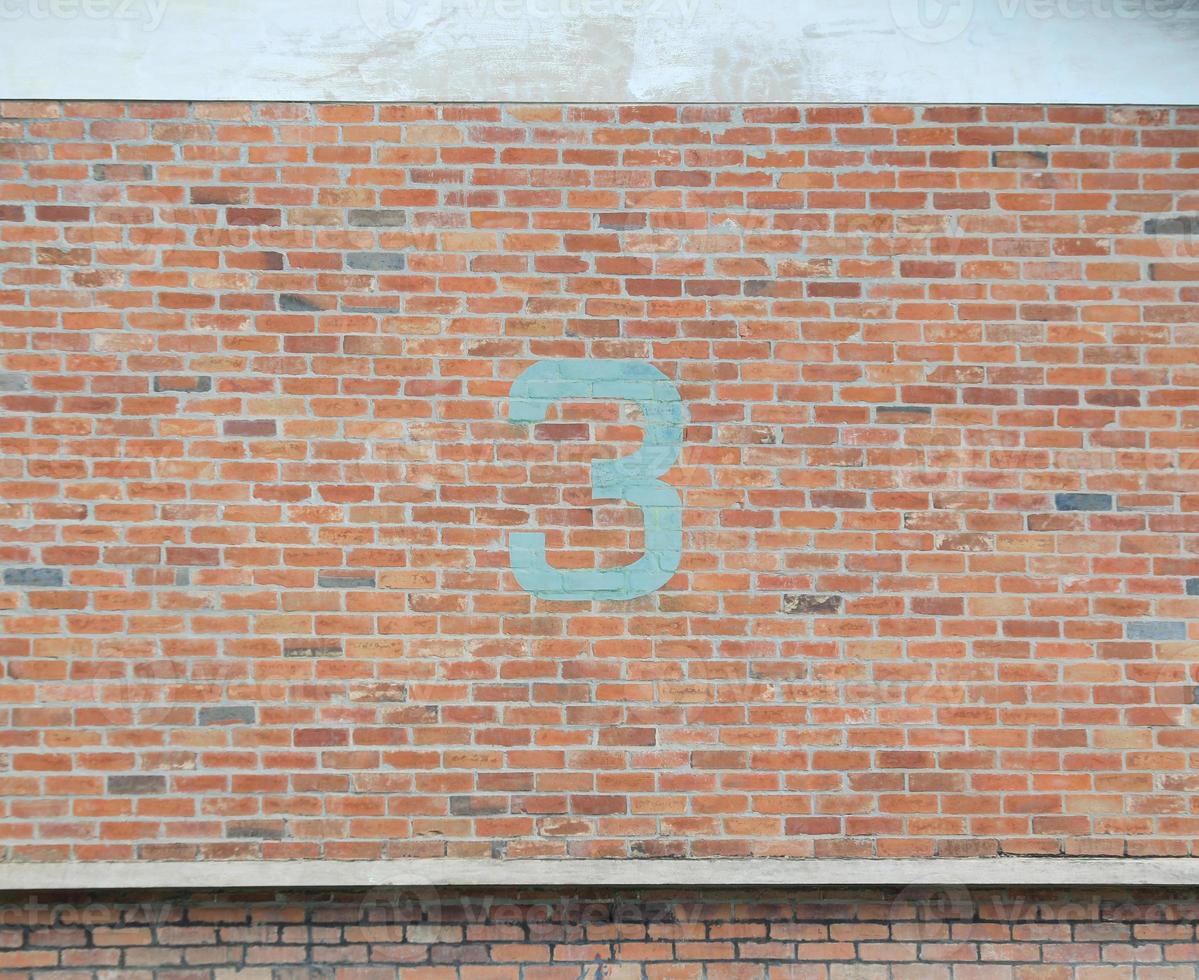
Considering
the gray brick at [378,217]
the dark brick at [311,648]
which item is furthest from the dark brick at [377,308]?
the dark brick at [311,648]

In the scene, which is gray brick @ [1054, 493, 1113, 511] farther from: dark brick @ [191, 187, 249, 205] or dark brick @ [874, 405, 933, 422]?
dark brick @ [191, 187, 249, 205]

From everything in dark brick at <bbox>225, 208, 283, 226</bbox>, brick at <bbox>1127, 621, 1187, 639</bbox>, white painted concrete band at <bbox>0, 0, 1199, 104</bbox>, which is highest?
white painted concrete band at <bbox>0, 0, 1199, 104</bbox>

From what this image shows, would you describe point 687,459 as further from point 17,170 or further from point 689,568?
point 17,170

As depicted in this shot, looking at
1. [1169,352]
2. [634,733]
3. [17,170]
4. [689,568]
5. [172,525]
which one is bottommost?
[634,733]

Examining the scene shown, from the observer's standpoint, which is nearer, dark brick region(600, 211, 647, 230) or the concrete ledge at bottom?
the concrete ledge at bottom

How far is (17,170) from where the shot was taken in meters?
2.66

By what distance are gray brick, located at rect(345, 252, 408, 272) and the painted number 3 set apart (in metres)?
0.49

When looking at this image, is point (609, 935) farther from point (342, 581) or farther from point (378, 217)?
point (378, 217)

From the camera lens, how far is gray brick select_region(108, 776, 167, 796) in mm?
2580

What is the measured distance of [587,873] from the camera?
257 centimetres

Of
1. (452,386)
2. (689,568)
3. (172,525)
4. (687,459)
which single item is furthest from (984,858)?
(172,525)

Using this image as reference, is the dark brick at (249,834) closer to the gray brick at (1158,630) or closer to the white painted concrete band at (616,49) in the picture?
the white painted concrete band at (616,49)

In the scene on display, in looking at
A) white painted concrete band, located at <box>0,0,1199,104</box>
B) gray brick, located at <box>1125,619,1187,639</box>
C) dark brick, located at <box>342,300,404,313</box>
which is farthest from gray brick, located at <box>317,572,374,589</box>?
gray brick, located at <box>1125,619,1187,639</box>

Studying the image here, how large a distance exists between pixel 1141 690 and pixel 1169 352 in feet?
3.25
